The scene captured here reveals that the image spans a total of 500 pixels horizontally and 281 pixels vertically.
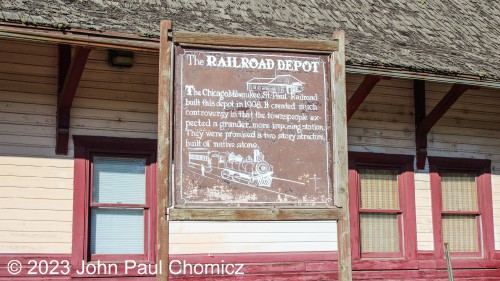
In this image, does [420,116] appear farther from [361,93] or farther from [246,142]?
[246,142]

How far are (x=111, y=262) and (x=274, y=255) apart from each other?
2165mm

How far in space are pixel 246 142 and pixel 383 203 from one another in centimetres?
524

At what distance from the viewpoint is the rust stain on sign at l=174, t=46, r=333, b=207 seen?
7.19 meters

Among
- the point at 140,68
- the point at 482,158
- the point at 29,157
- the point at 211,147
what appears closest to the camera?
the point at 211,147

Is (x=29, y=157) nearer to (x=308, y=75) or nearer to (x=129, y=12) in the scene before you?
(x=129, y=12)

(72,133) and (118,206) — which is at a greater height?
(72,133)

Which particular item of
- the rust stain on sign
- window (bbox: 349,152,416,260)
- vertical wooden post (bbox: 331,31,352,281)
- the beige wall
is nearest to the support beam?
window (bbox: 349,152,416,260)

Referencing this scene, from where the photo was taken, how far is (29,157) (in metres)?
10.0

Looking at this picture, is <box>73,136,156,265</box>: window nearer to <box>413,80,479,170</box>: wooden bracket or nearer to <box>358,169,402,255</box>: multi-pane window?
<box>358,169,402,255</box>: multi-pane window

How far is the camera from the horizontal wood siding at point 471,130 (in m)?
12.5

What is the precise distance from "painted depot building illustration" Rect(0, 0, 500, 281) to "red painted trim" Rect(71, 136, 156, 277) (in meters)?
0.02

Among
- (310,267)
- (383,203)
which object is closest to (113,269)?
(310,267)

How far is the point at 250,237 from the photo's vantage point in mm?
11000

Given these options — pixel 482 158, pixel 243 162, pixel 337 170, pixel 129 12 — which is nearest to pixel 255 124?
pixel 243 162
